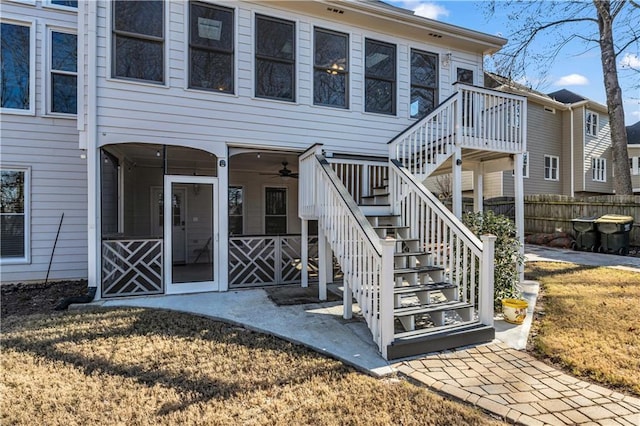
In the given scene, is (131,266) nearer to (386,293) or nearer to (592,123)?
(386,293)

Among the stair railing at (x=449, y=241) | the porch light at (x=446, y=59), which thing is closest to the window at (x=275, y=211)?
the stair railing at (x=449, y=241)

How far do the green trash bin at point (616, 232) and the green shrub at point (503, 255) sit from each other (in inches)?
285

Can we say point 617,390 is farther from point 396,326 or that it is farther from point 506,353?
point 396,326

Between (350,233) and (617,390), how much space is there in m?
2.89

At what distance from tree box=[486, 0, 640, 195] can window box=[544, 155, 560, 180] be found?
626cm

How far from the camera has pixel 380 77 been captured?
7641 millimetres

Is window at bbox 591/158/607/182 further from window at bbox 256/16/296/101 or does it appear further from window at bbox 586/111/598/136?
window at bbox 256/16/296/101

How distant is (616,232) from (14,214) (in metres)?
15.0

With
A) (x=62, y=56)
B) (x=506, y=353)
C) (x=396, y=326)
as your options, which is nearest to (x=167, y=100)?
(x=62, y=56)


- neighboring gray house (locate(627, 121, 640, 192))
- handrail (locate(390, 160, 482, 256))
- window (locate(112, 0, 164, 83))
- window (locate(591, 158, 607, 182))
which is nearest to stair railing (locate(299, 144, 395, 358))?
handrail (locate(390, 160, 482, 256))

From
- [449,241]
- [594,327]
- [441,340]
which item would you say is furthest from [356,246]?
[594,327]

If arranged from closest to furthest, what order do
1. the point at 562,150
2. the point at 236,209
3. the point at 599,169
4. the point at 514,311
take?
1. the point at 514,311
2. the point at 236,209
3. the point at 562,150
4. the point at 599,169

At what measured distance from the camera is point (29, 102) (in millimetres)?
6957

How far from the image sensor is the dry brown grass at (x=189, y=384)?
2.61 m
